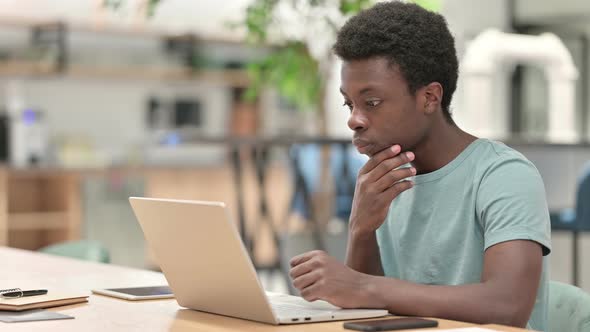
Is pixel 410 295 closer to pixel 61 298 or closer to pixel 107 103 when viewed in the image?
pixel 61 298

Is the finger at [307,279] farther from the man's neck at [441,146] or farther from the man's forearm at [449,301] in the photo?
the man's neck at [441,146]

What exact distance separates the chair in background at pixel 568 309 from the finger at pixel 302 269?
19.0 inches

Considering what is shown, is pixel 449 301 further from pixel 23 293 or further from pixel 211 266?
pixel 23 293

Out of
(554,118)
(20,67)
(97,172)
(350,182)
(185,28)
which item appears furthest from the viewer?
(185,28)

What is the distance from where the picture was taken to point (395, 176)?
69.9 inches

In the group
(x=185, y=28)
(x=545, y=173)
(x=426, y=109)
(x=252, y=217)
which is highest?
(x=185, y=28)

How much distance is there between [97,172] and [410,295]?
588 centimetres

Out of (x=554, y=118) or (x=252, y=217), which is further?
(x=252, y=217)

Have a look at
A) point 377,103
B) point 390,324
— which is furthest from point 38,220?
point 390,324

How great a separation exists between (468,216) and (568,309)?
24cm

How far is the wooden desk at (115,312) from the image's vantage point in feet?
4.91

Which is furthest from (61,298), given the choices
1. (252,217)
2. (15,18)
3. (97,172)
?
(252,217)

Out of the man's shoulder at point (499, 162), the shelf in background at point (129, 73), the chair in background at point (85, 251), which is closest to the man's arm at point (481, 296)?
the man's shoulder at point (499, 162)

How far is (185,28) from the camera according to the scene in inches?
331
